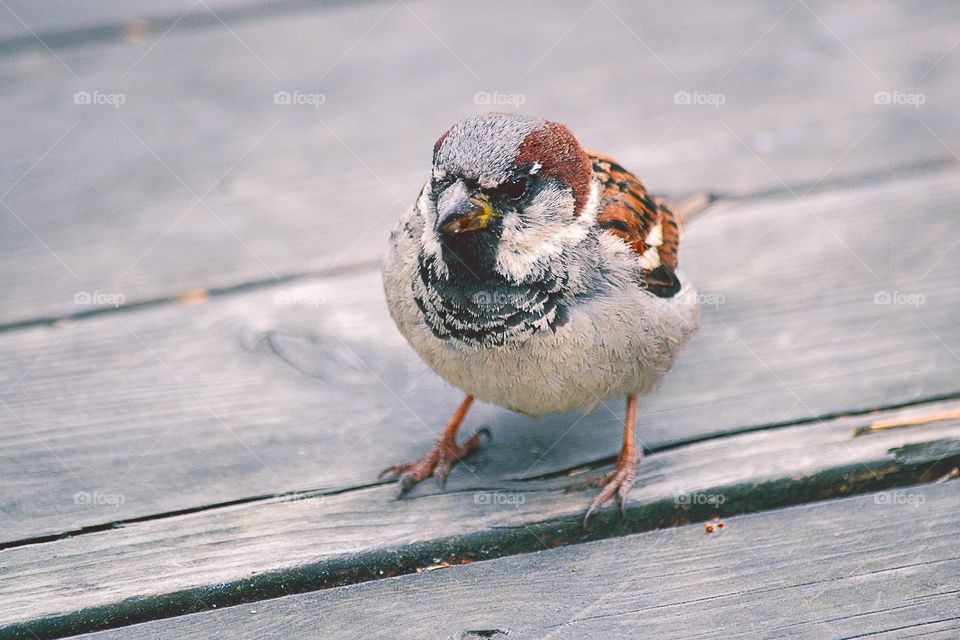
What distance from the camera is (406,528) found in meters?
1.96

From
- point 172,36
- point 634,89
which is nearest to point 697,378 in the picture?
point 634,89

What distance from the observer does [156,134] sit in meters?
3.04

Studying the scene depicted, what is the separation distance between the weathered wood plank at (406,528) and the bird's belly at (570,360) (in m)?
0.19

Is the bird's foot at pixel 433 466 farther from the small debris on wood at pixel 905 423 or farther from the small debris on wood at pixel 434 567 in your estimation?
the small debris on wood at pixel 905 423

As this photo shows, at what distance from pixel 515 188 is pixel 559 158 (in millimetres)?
128

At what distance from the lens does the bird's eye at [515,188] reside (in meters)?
1.90
